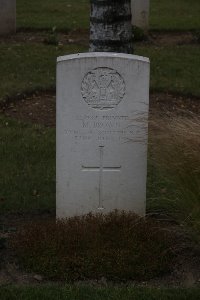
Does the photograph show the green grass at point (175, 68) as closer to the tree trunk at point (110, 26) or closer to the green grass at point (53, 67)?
the green grass at point (53, 67)

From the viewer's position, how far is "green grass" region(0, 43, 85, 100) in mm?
11008

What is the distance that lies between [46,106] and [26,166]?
2503mm

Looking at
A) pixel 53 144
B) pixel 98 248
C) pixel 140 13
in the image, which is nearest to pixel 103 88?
pixel 98 248

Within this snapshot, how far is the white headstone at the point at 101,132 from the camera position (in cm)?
599

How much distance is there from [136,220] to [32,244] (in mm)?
786

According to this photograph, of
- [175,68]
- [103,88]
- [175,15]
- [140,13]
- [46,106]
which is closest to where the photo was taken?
[103,88]

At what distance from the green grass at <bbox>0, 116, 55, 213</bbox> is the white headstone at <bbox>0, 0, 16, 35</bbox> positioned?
4804 millimetres

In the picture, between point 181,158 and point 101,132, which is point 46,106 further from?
point 181,158

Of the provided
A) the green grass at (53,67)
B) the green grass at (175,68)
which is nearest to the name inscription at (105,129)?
the green grass at (53,67)

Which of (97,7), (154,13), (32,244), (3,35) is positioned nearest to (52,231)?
(32,244)

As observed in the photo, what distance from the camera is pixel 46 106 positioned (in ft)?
34.0

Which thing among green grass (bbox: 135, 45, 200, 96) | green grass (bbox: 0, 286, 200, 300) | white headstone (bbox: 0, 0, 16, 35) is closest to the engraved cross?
green grass (bbox: 0, 286, 200, 300)

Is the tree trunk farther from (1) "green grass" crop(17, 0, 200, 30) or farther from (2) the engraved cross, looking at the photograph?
(1) "green grass" crop(17, 0, 200, 30)

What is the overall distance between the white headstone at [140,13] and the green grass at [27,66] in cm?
172
